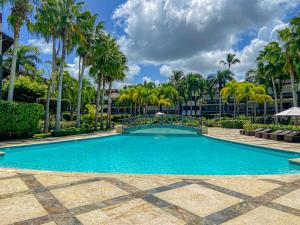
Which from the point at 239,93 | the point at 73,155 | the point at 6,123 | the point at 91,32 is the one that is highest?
the point at 91,32

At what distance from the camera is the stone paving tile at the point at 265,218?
3.30 metres

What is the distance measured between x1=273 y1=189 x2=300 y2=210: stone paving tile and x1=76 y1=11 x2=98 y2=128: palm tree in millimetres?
19800

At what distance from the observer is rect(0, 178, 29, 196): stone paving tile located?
15.4 feet

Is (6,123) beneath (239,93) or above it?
beneath

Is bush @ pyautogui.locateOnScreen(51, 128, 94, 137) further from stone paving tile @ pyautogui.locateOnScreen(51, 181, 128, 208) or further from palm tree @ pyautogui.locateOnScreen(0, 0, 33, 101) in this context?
stone paving tile @ pyautogui.locateOnScreen(51, 181, 128, 208)

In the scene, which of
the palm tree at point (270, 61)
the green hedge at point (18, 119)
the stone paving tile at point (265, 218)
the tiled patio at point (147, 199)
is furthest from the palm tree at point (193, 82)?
the stone paving tile at point (265, 218)

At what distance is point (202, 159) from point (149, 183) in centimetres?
603

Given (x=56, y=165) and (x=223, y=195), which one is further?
(x=56, y=165)

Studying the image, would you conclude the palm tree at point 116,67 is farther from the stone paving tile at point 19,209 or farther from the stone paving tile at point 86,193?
the stone paving tile at point 19,209

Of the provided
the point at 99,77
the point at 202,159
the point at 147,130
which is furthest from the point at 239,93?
the point at 202,159

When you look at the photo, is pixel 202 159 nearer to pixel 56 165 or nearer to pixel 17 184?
pixel 56 165

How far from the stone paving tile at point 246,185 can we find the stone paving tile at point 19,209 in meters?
4.02

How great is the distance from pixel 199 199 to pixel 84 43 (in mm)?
20562

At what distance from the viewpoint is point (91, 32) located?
22.5 metres
